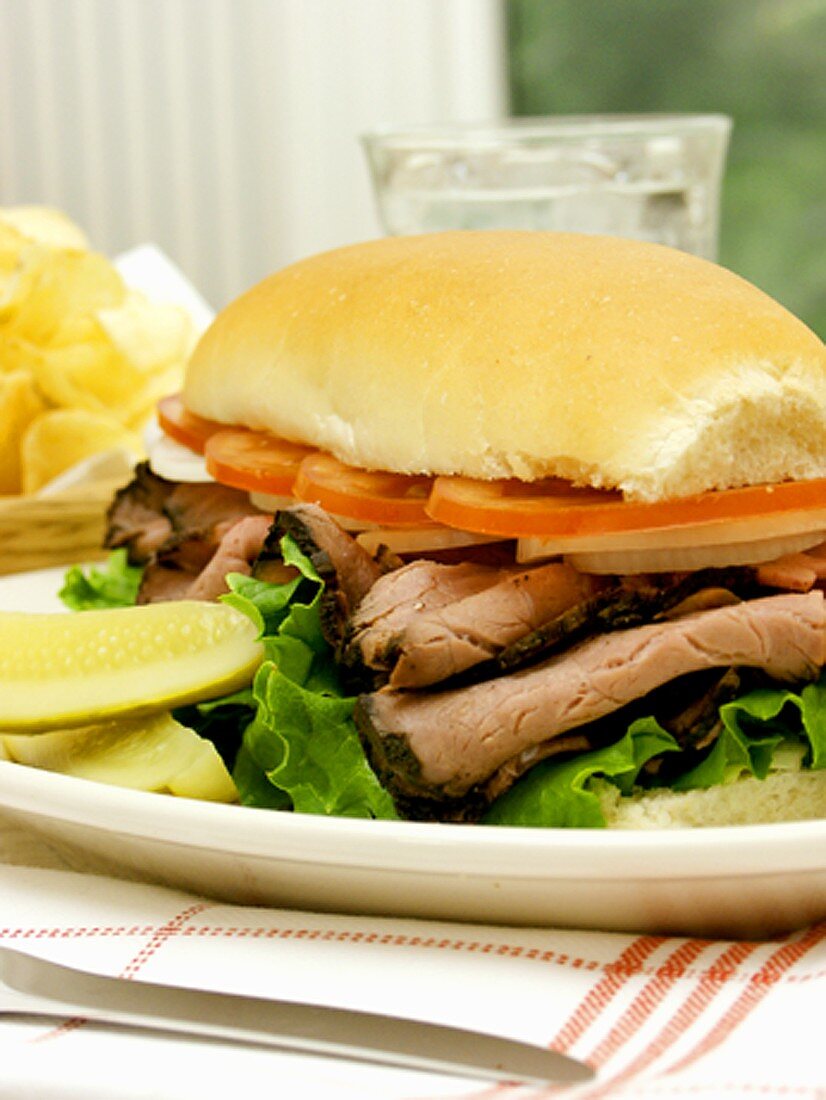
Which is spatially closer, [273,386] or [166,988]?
[166,988]

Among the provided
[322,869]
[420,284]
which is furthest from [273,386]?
[322,869]

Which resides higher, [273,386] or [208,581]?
[273,386]

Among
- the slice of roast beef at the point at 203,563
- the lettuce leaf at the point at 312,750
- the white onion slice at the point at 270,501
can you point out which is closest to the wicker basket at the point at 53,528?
the slice of roast beef at the point at 203,563

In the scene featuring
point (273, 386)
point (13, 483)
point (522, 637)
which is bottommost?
point (13, 483)

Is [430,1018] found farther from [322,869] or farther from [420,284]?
[420,284]

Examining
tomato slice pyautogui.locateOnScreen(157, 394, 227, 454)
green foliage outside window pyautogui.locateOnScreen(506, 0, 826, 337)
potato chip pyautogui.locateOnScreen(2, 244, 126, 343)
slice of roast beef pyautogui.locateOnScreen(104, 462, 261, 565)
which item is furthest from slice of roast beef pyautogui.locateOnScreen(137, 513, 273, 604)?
green foliage outside window pyautogui.locateOnScreen(506, 0, 826, 337)

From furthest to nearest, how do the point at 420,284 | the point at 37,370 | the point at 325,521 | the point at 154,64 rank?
the point at 154,64, the point at 37,370, the point at 420,284, the point at 325,521
